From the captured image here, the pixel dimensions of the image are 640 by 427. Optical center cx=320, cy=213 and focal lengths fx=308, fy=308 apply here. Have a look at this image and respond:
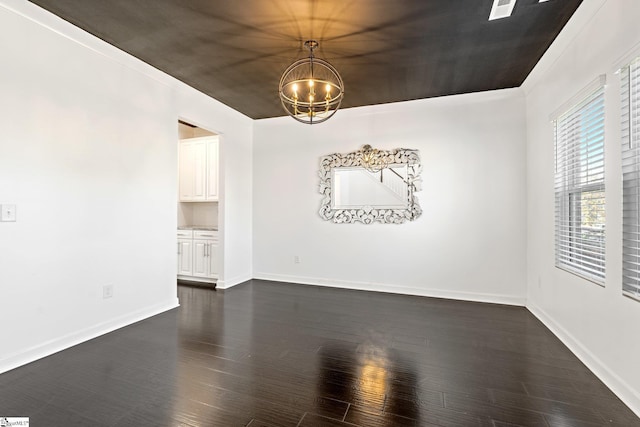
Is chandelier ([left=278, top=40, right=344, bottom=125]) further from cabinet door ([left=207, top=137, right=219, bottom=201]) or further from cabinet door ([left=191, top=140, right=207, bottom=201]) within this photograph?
cabinet door ([left=191, top=140, right=207, bottom=201])

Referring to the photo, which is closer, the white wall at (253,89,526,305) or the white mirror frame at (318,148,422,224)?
the white wall at (253,89,526,305)

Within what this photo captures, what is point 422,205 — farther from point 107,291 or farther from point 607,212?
point 107,291

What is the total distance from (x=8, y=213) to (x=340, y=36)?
2.95 meters

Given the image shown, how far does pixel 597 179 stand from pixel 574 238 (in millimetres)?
633

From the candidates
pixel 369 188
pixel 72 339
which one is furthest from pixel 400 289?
pixel 72 339

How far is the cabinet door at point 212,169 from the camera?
202 inches

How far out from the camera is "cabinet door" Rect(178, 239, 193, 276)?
16.5 ft

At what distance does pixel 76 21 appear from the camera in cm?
252

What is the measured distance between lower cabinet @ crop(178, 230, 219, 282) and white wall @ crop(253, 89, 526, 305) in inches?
28.6

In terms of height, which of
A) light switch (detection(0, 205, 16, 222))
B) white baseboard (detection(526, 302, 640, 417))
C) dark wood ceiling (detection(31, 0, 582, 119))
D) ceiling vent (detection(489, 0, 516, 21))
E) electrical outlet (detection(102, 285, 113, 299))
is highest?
dark wood ceiling (detection(31, 0, 582, 119))

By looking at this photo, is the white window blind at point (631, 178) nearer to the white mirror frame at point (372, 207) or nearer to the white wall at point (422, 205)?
the white wall at point (422, 205)

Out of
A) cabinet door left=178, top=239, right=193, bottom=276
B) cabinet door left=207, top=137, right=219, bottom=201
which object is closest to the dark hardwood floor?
cabinet door left=178, top=239, right=193, bottom=276

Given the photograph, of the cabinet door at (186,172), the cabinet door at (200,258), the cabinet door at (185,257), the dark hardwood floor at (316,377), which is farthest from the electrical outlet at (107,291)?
the cabinet door at (186,172)

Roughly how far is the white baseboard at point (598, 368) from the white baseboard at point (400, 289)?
28.0 inches
